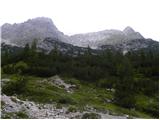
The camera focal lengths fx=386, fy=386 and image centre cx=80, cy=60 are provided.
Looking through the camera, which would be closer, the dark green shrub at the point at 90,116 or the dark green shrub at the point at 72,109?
the dark green shrub at the point at 90,116

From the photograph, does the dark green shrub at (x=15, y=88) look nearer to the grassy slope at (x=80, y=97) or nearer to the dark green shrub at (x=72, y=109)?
the grassy slope at (x=80, y=97)

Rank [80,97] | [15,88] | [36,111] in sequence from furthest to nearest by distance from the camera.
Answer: [80,97] → [15,88] → [36,111]

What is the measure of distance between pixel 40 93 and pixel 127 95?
836 cm

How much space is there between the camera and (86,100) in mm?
37188

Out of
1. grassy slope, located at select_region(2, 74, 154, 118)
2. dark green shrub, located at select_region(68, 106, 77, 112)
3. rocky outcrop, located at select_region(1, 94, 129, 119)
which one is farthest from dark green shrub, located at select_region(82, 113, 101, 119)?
grassy slope, located at select_region(2, 74, 154, 118)

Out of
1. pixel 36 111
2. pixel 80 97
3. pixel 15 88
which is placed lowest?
pixel 80 97

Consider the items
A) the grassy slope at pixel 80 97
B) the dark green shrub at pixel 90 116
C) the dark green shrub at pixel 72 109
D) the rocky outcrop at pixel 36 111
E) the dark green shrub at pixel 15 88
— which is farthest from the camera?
the dark green shrub at pixel 15 88

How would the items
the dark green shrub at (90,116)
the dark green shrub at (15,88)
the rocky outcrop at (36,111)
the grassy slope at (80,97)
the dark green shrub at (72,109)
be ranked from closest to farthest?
the rocky outcrop at (36,111), the dark green shrub at (90,116), the dark green shrub at (72,109), the grassy slope at (80,97), the dark green shrub at (15,88)

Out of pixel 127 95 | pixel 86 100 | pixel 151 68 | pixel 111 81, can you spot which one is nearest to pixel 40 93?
pixel 86 100

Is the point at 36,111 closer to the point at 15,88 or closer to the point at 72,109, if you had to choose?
the point at 72,109

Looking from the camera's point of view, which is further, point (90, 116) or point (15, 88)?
point (15, 88)

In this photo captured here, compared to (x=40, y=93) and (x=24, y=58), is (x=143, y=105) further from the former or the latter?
(x=24, y=58)

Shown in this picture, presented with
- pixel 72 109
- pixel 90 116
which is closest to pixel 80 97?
pixel 72 109

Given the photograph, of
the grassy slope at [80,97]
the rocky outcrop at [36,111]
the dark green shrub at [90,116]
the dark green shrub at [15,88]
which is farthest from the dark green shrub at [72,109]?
the dark green shrub at [15,88]
